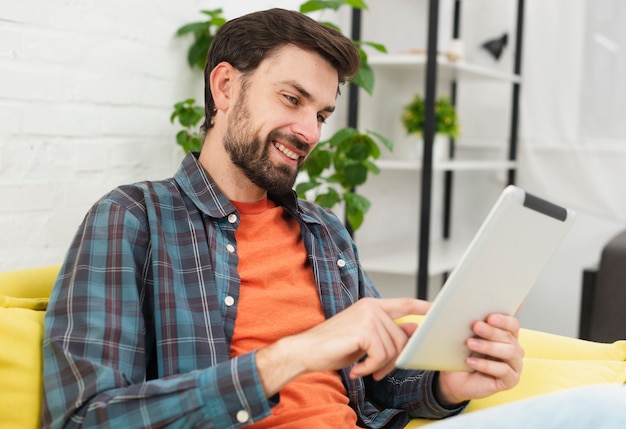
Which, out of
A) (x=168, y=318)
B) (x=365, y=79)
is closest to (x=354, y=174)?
(x=365, y=79)

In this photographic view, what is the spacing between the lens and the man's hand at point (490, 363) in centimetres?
105

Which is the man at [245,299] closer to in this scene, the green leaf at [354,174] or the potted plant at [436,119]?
the green leaf at [354,174]

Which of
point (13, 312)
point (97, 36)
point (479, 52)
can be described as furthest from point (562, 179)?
point (13, 312)

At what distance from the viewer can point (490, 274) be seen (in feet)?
3.23

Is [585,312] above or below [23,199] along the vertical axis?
below

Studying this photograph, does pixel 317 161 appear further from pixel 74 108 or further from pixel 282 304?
pixel 282 304

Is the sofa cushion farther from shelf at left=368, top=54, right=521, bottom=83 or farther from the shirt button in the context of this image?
shelf at left=368, top=54, right=521, bottom=83

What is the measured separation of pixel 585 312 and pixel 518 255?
1.85m

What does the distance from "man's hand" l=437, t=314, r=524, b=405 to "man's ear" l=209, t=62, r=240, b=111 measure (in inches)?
23.9

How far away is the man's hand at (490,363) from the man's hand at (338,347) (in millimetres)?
116

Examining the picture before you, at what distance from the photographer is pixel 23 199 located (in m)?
1.56

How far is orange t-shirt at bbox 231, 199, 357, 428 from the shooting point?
3.99ft

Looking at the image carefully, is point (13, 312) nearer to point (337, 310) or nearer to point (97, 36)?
point (337, 310)

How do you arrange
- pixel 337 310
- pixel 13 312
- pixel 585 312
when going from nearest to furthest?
1. pixel 13 312
2. pixel 337 310
3. pixel 585 312
